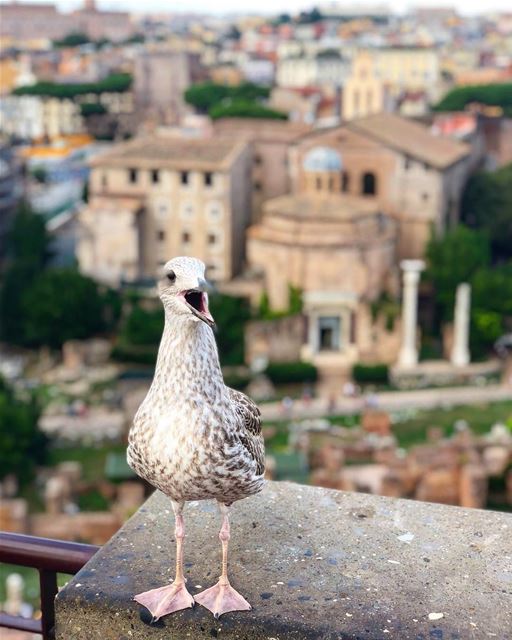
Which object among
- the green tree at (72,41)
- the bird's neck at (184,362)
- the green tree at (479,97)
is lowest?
the green tree at (72,41)

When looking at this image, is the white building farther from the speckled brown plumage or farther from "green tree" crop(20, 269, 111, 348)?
the speckled brown plumage

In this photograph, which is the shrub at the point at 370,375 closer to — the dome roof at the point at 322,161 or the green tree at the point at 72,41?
the dome roof at the point at 322,161

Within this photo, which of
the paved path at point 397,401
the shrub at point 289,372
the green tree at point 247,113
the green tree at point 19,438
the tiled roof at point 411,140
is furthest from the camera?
the green tree at point 247,113

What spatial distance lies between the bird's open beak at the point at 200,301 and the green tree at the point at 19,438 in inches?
588

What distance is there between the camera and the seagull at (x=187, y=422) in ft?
7.97

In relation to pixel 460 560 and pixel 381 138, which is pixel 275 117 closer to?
pixel 381 138

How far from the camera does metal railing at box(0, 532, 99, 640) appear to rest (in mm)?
2549

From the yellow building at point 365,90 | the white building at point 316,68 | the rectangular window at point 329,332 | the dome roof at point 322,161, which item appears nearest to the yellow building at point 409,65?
the white building at point 316,68

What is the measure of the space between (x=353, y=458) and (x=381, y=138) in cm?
1000

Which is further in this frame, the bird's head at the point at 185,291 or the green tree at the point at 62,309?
the green tree at the point at 62,309

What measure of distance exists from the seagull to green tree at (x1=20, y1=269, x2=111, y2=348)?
2074cm

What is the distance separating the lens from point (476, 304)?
23.0 meters

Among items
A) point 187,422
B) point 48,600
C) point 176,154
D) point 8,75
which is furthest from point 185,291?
point 8,75

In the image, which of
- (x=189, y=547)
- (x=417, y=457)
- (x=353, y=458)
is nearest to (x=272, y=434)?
(x=353, y=458)
